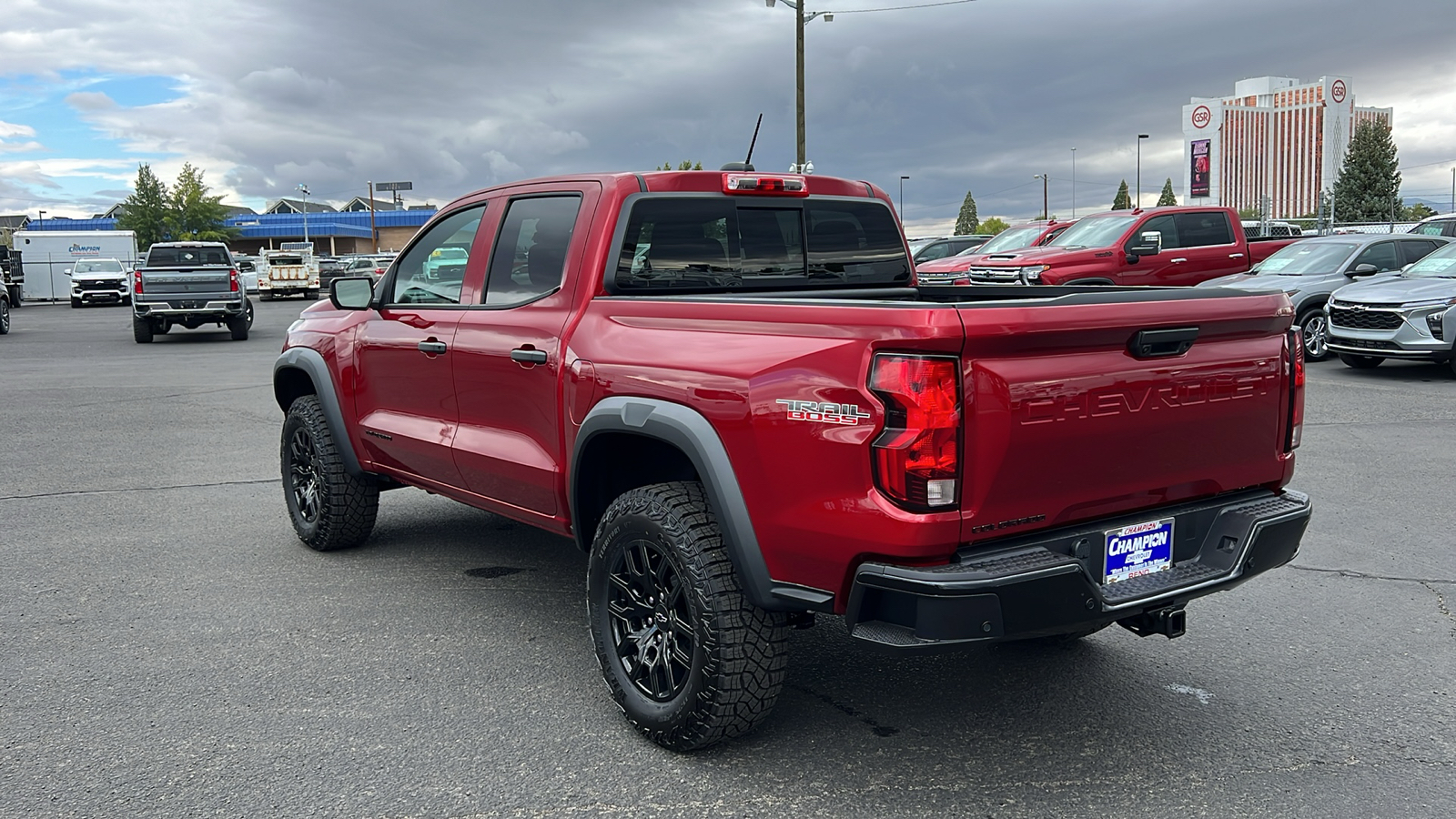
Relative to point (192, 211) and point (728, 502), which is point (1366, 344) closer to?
point (728, 502)

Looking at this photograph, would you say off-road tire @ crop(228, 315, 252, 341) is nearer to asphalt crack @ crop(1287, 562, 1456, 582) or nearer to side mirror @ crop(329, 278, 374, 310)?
side mirror @ crop(329, 278, 374, 310)

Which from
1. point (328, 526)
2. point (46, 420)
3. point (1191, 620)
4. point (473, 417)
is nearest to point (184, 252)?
point (46, 420)

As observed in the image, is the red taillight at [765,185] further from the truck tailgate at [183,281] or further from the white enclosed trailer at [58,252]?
the white enclosed trailer at [58,252]

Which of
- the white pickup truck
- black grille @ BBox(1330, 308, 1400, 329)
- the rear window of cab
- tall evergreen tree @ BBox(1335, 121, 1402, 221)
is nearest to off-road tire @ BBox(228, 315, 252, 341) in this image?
black grille @ BBox(1330, 308, 1400, 329)

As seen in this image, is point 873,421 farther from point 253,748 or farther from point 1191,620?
point 1191,620

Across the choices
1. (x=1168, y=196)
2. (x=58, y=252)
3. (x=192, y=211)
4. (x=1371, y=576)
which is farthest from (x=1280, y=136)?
(x=1371, y=576)

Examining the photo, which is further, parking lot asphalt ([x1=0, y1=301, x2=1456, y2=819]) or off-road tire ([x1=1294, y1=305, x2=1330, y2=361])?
off-road tire ([x1=1294, y1=305, x2=1330, y2=361])

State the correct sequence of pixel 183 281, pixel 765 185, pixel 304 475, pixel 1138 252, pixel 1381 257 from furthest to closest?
pixel 183 281 → pixel 1138 252 → pixel 1381 257 → pixel 304 475 → pixel 765 185

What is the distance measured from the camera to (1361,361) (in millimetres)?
13766

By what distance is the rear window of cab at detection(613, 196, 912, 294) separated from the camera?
427cm

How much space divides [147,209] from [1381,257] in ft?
248

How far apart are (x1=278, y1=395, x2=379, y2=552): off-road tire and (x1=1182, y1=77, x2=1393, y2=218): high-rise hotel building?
141626 mm

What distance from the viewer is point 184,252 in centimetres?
2262

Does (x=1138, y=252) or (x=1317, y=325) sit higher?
(x=1138, y=252)
